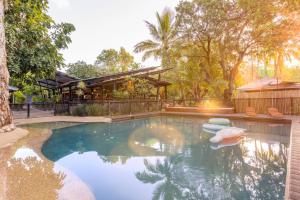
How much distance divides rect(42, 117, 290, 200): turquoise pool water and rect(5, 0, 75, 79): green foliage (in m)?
4.18

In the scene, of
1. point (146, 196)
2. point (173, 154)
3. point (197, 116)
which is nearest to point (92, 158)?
point (173, 154)

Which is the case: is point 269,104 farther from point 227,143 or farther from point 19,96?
point 19,96

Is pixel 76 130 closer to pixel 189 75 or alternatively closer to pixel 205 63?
pixel 189 75

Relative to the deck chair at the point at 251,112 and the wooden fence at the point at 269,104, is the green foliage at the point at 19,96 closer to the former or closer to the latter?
the wooden fence at the point at 269,104

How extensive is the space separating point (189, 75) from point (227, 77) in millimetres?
4259

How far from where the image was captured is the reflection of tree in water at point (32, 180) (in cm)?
342

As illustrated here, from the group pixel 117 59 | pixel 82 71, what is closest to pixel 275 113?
pixel 82 71

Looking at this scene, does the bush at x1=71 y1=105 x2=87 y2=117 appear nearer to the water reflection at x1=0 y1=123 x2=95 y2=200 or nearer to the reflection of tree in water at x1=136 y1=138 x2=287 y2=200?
the water reflection at x1=0 y1=123 x2=95 y2=200

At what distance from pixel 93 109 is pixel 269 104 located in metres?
12.6

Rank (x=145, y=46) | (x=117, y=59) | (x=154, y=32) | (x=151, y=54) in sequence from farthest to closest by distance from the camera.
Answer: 1. (x=117, y=59)
2. (x=151, y=54)
3. (x=145, y=46)
4. (x=154, y=32)

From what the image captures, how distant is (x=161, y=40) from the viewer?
80.9 feet

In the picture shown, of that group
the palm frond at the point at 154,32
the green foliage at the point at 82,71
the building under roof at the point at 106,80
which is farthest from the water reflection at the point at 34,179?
the green foliage at the point at 82,71

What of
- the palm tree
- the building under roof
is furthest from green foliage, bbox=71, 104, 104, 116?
the palm tree

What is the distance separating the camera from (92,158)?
6500 mm
